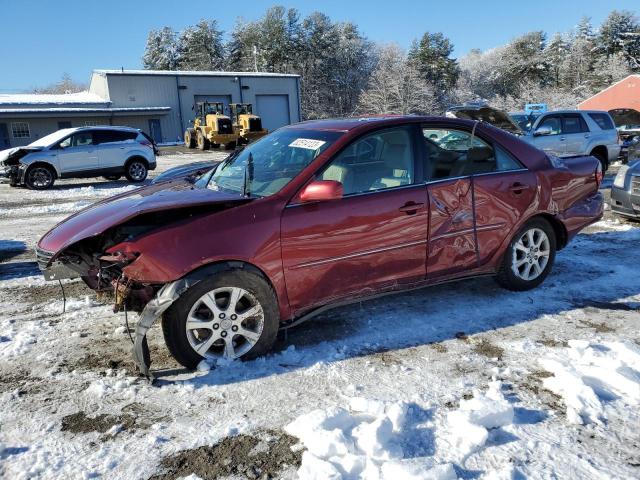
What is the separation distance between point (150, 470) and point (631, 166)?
8.34m

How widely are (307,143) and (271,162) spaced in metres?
0.33

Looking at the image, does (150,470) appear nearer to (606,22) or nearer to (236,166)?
(236,166)

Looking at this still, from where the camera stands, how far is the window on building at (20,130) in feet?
117

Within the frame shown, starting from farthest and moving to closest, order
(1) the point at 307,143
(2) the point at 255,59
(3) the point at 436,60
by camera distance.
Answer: (3) the point at 436,60 → (2) the point at 255,59 → (1) the point at 307,143

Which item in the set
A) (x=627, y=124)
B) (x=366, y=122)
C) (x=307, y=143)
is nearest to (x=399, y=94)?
(x=627, y=124)

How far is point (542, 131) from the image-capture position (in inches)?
473

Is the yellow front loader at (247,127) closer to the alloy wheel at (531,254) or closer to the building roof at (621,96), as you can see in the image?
the alloy wheel at (531,254)

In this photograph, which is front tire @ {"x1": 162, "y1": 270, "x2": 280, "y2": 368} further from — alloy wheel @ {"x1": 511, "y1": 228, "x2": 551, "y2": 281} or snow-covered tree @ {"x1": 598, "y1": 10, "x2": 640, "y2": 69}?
snow-covered tree @ {"x1": 598, "y1": 10, "x2": 640, "y2": 69}

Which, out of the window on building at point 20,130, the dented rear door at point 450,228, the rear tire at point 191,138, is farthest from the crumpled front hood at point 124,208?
the window on building at point 20,130

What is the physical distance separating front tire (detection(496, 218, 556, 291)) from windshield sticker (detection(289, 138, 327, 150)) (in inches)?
79.3

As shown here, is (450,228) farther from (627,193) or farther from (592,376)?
(627,193)

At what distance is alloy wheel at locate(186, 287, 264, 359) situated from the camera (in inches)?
135

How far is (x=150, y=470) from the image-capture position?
2557mm

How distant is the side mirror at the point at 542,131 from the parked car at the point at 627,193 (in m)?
3.84
